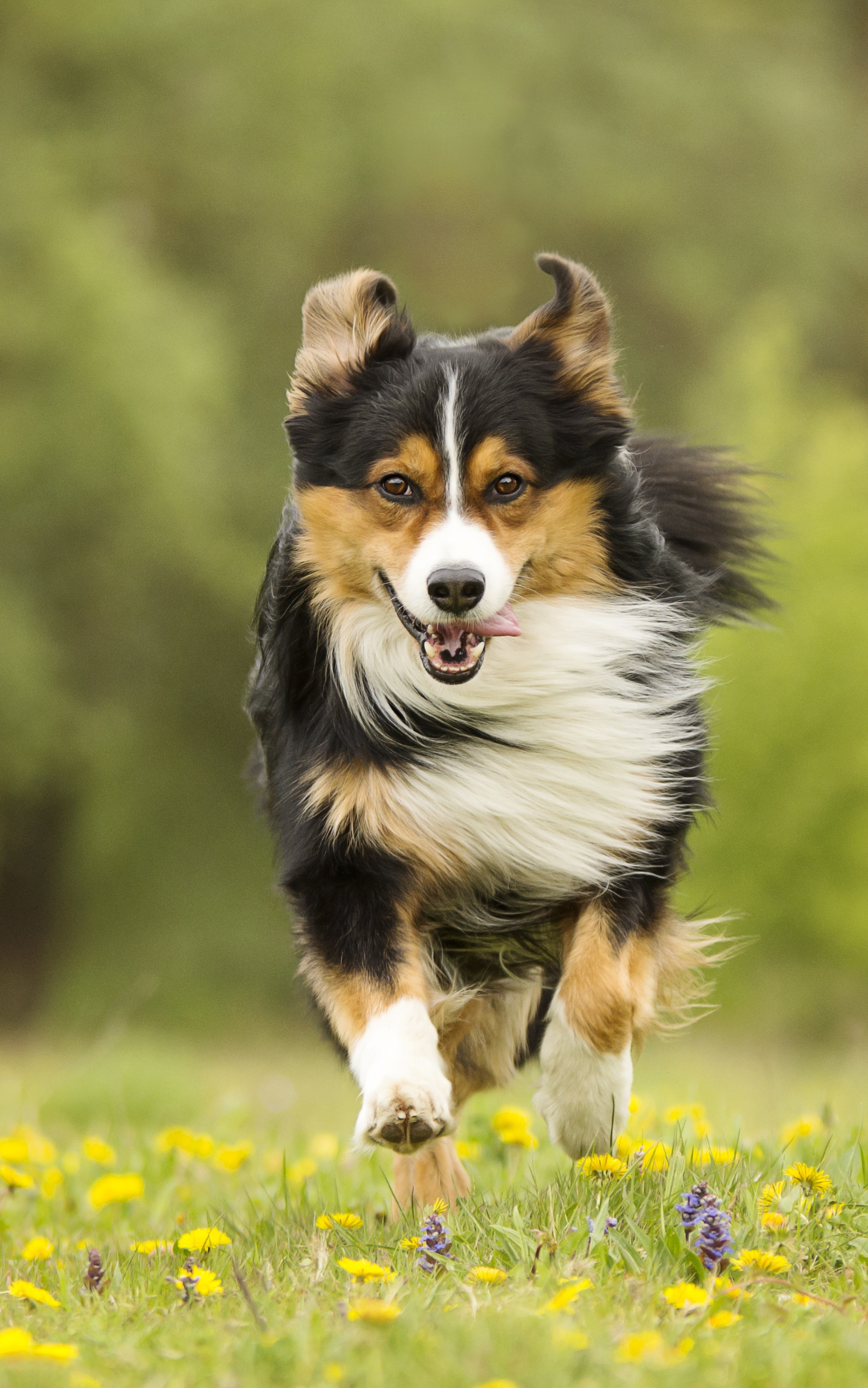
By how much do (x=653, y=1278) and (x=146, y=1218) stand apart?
6.34ft

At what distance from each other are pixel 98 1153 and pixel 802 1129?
77.1 inches

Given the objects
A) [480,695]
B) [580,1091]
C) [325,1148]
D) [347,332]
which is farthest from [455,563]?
[325,1148]

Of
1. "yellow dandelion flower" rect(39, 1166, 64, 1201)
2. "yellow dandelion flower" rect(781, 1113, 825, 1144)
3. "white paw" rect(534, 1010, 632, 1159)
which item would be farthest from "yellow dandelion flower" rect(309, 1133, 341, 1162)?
"yellow dandelion flower" rect(781, 1113, 825, 1144)

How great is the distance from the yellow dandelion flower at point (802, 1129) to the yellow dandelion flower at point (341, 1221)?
3.66ft

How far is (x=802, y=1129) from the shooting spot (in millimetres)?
4086

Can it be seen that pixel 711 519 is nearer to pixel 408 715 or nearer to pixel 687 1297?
pixel 408 715

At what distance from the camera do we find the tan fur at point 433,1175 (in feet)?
14.0

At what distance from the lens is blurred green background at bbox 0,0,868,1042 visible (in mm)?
16766

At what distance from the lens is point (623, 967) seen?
→ 156 inches

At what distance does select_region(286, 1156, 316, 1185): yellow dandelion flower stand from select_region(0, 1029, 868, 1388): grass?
15 mm

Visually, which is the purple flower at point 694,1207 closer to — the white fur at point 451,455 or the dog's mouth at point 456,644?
the dog's mouth at point 456,644

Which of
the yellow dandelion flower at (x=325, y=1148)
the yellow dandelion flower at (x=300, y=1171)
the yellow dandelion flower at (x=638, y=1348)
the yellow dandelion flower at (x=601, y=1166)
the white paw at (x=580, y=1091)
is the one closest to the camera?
the yellow dandelion flower at (x=638, y=1348)

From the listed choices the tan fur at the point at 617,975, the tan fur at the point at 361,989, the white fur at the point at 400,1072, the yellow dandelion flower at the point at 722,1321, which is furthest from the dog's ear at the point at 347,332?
the yellow dandelion flower at the point at 722,1321

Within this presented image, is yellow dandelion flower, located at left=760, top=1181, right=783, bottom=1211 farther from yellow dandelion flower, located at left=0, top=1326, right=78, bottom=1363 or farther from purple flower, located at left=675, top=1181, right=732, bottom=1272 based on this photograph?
yellow dandelion flower, located at left=0, top=1326, right=78, bottom=1363
